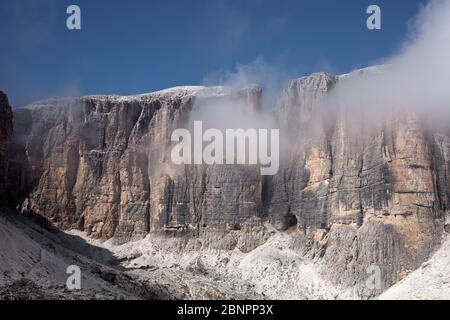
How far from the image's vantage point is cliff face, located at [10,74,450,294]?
85875 millimetres

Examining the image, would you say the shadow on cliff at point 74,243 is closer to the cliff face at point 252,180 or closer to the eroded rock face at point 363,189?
the cliff face at point 252,180

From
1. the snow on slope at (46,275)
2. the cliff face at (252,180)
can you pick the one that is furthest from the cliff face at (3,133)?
the cliff face at (252,180)

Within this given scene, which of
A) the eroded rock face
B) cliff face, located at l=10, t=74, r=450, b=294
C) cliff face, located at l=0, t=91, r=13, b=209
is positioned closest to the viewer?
cliff face, located at l=0, t=91, r=13, b=209

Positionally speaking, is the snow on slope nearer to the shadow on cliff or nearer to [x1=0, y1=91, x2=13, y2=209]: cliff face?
[x1=0, y1=91, x2=13, y2=209]: cliff face

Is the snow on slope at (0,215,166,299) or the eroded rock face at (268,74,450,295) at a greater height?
the eroded rock face at (268,74,450,295)

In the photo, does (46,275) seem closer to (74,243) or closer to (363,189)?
(74,243)

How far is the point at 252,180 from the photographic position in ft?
357

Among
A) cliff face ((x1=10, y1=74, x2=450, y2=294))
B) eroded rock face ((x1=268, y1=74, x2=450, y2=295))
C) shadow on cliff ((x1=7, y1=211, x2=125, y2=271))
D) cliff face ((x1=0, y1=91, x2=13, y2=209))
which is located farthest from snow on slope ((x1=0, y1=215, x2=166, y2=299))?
cliff face ((x1=10, y1=74, x2=450, y2=294))

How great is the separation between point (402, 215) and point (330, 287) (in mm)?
13253

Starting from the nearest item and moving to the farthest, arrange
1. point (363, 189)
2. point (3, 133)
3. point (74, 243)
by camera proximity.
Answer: point (3, 133), point (363, 189), point (74, 243)

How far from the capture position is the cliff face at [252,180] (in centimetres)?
8588

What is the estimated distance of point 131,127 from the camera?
123188mm

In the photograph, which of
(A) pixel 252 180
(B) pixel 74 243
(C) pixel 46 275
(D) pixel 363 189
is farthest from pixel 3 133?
(D) pixel 363 189
